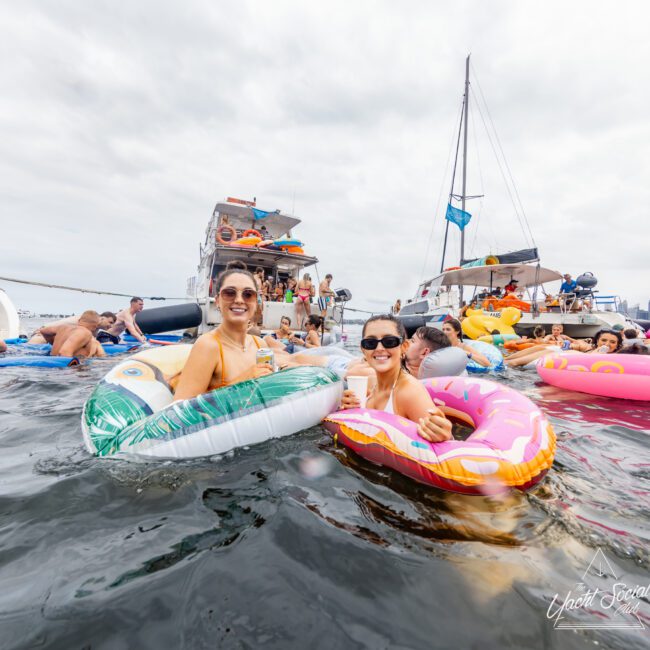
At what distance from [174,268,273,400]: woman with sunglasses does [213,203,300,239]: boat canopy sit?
39.7 ft

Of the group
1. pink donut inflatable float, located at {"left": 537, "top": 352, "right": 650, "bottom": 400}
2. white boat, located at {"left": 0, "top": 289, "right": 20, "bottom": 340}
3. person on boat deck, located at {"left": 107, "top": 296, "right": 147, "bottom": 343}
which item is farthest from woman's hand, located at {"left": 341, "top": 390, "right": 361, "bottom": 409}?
white boat, located at {"left": 0, "top": 289, "right": 20, "bottom": 340}

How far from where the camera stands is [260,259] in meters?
12.9

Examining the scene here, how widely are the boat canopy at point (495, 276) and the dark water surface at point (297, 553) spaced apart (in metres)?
14.5

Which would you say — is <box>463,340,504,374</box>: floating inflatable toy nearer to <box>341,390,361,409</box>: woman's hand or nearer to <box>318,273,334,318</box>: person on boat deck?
<box>341,390,361,409</box>: woman's hand

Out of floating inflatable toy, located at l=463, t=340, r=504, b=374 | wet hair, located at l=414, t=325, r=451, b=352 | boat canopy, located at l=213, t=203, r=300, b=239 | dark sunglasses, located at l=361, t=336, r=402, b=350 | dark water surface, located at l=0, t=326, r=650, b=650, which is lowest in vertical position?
dark water surface, located at l=0, t=326, r=650, b=650

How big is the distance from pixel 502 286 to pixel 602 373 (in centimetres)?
1472

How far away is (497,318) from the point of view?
12.5m

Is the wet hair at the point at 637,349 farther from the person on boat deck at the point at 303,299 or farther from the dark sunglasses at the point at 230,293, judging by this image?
the person on boat deck at the point at 303,299

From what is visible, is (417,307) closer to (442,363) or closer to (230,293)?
(442,363)

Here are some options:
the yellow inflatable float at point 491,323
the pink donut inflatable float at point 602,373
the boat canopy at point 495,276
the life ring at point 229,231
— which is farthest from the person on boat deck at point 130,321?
the boat canopy at point 495,276

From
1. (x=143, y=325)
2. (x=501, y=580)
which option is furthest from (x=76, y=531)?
(x=143, y=325)

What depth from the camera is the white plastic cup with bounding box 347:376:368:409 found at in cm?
289

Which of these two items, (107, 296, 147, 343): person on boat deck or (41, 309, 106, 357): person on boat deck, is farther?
(107, 296, 147, 343): person on boat deck

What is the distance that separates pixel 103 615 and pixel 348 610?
33.8 inches
